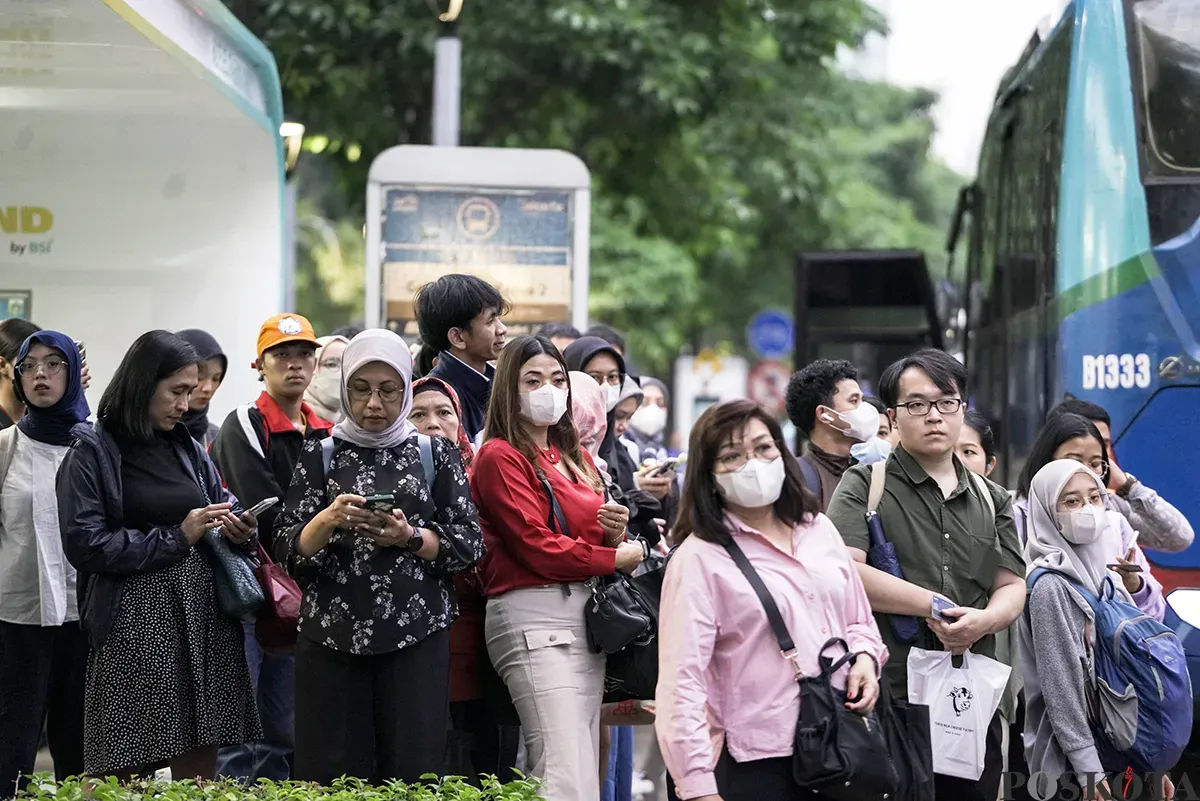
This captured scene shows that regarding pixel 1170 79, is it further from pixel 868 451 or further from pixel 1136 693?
pixel 1136 693

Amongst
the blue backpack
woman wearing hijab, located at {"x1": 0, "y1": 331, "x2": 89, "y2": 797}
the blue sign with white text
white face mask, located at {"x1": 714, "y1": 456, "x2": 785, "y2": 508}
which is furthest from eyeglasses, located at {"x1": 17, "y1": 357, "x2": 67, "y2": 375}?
the blue sign with white text

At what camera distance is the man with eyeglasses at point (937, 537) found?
5.60 m

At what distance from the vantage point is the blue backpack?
19.2 ft

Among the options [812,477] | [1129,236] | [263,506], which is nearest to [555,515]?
[263,506]

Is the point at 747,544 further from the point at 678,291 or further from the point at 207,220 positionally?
the point at 678,291

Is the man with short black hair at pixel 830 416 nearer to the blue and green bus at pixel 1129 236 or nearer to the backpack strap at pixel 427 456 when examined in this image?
the backpack strap at pixel 427 456

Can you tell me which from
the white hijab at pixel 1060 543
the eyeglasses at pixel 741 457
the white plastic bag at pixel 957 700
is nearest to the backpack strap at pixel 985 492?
the white hijab at pixel 1060 543

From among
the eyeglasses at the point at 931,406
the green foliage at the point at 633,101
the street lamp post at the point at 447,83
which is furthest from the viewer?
the green foliage at the point at 633,101

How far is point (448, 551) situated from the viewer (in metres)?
5.64

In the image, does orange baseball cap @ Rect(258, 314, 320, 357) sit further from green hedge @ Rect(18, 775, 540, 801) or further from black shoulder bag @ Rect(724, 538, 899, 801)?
black shoulder bag @ Rect(724, 538, 899, 801)

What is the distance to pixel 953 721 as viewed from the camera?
18.2ft

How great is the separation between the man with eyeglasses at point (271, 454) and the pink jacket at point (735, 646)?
7.05ft

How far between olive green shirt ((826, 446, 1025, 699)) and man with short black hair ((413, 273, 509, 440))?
60.4 inches

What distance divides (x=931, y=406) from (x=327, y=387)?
2.86 m
